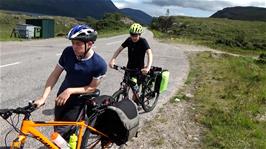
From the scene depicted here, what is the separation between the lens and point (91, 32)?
4.58 meters

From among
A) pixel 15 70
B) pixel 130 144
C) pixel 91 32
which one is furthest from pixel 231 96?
pixel 91 32

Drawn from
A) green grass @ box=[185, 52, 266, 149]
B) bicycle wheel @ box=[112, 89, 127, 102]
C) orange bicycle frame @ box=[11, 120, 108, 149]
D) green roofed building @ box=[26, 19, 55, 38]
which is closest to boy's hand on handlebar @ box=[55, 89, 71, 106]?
orange bicycle frame @ box=[11, 120, 108, 149]

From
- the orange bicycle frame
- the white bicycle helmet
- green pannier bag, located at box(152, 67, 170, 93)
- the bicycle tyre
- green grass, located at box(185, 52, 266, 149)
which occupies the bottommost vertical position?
green grass, located at box(185, 52, 266, 149)

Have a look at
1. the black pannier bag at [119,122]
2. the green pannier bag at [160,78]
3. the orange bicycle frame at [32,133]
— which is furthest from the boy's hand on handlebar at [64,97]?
the green pannier bag at [160,78]

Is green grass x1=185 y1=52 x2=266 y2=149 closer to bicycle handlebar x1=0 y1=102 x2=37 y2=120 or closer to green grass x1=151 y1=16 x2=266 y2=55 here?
bicycle handlebar x1=0 y1=102 x2=37 y2=120

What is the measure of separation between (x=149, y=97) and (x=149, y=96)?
29 mm

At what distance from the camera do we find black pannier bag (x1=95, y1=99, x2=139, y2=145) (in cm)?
480

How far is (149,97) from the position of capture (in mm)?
9562

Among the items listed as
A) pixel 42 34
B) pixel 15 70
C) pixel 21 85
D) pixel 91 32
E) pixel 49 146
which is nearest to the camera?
pixel 49 146

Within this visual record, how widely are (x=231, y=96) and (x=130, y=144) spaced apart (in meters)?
5.61

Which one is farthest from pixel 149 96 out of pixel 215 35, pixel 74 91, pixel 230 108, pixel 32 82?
pixel 215 35

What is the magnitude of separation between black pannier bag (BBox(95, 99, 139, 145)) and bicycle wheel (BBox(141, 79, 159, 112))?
410 cm

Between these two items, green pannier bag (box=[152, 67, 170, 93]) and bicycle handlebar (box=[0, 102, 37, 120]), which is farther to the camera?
green pannier bag (box=[152, 67, 170, 93])

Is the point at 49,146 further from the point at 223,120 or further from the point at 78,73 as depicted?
the point at 223,120
